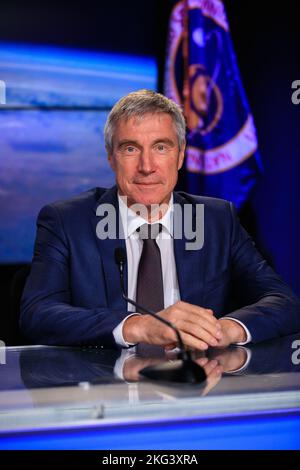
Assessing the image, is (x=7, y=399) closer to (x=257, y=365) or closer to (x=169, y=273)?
(x=257, y=365)

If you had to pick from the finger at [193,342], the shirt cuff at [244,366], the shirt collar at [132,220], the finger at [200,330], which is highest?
the shirt collar at [132,220]

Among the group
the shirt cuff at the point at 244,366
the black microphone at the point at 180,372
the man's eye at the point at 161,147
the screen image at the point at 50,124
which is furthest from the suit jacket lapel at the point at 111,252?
the screen image at the point at 50,124

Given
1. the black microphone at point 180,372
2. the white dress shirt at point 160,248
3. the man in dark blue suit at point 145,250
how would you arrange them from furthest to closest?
the white dress shirt at point 160,248 → the man in dark blue suit at point 145,250 → the black microphone at point 180,372

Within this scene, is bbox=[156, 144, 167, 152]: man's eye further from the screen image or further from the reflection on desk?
the screen image

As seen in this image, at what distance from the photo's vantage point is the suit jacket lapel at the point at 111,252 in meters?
2.24

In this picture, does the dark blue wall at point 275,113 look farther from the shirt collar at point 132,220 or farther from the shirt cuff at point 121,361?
the shirt cuff at point 121,361

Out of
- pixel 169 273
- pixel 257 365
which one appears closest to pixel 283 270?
pixel 169 273

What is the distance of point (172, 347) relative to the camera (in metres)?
1.84

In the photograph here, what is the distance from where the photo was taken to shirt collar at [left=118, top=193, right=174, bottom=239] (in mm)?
2355

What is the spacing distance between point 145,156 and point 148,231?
249 millimetres

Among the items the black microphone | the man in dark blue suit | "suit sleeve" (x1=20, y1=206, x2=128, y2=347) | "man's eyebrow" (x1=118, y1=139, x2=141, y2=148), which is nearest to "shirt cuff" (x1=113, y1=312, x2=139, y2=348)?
A: "suit sleeve" (x1=20, y1=206, x2=128, y2=347)

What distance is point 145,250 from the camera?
2297mm

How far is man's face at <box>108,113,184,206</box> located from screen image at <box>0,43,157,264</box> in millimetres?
1979

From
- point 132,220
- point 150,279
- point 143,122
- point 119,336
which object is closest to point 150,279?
point 150,279
